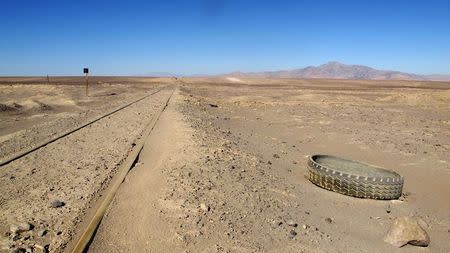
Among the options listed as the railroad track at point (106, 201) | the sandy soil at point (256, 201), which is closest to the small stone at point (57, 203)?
the railroad track at point (106, 201)

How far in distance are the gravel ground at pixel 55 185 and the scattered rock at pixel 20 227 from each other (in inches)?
0.5

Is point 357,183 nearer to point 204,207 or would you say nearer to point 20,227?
point 204,207

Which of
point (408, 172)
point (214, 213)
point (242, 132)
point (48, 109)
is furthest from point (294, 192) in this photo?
point (48, 109)

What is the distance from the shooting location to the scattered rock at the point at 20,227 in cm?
525

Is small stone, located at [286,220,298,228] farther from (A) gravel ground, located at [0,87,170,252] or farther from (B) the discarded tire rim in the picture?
(A) gravel ground, located at [0,87,170,252]

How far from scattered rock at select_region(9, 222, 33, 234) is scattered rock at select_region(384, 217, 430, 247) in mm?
4732

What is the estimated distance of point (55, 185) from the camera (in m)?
7.20

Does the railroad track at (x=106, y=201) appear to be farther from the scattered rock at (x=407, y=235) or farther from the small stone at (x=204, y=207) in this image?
the scattered rock at (x=407, y=235)

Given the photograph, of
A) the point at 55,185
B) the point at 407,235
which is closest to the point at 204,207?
the point at 407,235

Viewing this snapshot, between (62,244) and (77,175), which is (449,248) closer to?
(62,244)

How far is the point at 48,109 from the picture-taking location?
22750mm

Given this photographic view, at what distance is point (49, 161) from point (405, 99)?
1157 inches

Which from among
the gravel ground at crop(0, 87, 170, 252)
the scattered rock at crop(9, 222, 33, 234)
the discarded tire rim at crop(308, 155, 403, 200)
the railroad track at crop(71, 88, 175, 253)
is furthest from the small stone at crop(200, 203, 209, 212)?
the discarded tire rim at crop(308, 155, 403, 200)

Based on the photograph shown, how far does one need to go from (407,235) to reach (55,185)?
5587mm
